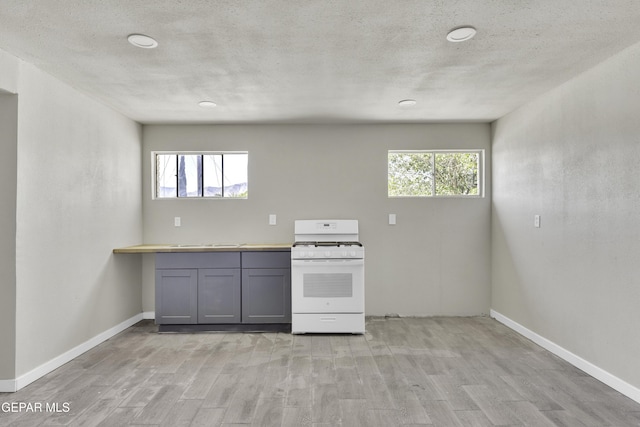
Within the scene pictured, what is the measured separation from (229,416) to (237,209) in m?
2.67

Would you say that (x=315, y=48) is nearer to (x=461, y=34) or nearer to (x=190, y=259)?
(x=461, y=34)

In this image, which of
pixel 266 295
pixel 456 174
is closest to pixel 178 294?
pixel 266 295

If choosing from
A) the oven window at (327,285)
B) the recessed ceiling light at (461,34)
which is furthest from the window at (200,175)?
the recessed ceiling light at (461,34)

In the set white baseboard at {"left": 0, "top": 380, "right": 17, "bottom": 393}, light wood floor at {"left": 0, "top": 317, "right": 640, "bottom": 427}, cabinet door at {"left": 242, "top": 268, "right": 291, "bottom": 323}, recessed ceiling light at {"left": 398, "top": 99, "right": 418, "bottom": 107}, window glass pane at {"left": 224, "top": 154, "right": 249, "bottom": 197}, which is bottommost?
light wood floor at {"left": 0, "top": 317, "right": 640, "bottom": 427}

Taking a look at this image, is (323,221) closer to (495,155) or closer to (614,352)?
(495,155)

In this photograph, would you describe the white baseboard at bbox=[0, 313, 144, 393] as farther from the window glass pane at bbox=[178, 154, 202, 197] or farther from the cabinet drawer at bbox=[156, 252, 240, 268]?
the window glass pane at bbox=[178, 154, 202, 197]

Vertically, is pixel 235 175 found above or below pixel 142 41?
below

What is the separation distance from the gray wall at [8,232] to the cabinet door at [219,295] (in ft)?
5.34

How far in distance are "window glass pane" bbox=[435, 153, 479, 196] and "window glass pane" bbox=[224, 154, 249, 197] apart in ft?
7.51

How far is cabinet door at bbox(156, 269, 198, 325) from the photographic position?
13.2 ft

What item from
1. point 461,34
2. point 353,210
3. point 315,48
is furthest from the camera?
point 353,210

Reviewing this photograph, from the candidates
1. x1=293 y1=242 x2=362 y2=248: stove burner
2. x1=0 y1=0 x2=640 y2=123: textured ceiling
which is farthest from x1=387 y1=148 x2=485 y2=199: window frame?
x1=0 y1=0 x2=640 y2=123: textured ceiling

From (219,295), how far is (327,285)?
1.12 meters

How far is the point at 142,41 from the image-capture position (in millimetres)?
2375
